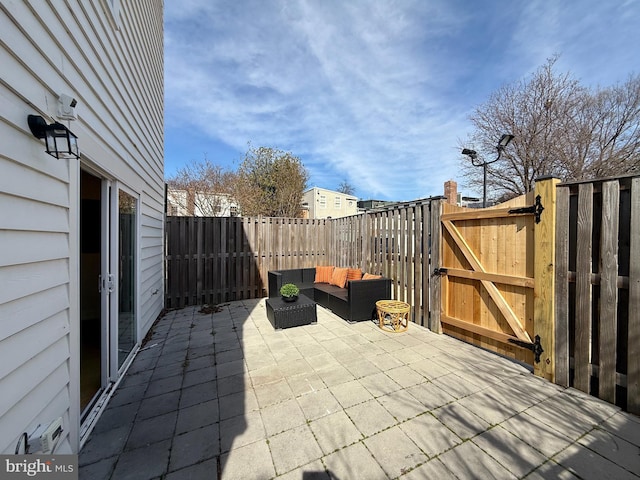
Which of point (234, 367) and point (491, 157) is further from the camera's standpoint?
point (491, 157)

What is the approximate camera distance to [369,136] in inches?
400

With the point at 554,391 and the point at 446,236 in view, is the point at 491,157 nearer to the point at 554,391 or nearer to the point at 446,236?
the point at 446,236

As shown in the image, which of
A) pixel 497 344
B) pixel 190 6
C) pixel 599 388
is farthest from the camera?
pixel 190 6

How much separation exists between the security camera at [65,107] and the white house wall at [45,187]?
0.04 m

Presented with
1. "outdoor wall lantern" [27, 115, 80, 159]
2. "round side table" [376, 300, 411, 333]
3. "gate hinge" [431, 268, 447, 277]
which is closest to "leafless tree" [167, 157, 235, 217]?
"round side table" [376, 300, 411, 333]

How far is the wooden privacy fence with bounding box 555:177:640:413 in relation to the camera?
2.08m

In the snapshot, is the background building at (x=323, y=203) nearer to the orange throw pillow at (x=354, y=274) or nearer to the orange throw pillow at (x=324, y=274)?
the orange throw pillow at (x=324, y=274)

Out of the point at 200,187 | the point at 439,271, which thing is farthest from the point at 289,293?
the point at 200,187

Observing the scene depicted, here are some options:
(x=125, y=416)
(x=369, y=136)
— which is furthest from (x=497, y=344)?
(x=369, y=136)

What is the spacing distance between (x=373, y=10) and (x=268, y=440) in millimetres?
6653

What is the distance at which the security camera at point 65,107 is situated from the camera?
5.04 ft

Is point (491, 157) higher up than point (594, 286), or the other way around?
point (491, 157)

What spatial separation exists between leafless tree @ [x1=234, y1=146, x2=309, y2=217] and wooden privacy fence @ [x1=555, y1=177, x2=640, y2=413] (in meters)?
14.8

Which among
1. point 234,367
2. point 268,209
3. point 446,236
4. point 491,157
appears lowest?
point 234,367
